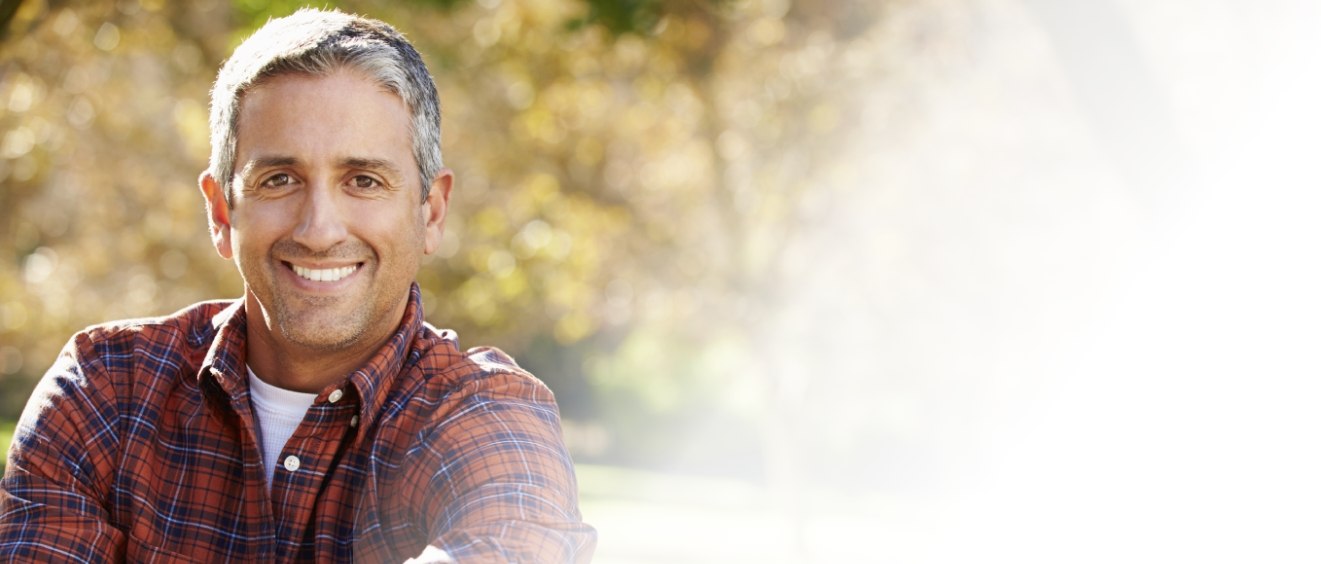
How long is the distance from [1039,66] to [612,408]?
24157 millimetres

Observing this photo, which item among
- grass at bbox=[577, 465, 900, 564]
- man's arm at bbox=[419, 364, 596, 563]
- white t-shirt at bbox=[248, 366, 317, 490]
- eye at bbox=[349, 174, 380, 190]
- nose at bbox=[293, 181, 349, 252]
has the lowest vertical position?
man's arm at bbox=[419, 364, 596, 563]

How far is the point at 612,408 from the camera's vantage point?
38469mm

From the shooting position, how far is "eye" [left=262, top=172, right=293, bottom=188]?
90.4 inches

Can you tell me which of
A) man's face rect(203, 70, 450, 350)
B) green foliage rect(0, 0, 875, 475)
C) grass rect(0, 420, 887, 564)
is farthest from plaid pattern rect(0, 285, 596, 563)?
grass rect(0, 420, 887, 564)

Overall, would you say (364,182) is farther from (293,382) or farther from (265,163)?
(293,382)

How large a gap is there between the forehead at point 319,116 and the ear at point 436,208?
7.9 inches

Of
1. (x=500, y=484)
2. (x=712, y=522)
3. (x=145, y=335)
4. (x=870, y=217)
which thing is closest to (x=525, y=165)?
(x=870, y=217)

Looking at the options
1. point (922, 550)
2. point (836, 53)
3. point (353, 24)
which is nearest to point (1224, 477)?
point (836, 53)

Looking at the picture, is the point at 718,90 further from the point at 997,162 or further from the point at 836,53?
the point at 997,162

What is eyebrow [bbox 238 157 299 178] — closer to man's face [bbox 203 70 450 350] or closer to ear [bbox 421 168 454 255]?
man's face [bbox 203 70 450 350]

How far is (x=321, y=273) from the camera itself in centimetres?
229

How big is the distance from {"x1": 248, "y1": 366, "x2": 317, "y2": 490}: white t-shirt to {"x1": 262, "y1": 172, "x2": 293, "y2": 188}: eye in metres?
0.35

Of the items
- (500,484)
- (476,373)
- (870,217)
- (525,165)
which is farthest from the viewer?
(870,217)

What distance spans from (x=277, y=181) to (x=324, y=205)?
0.11 meters
